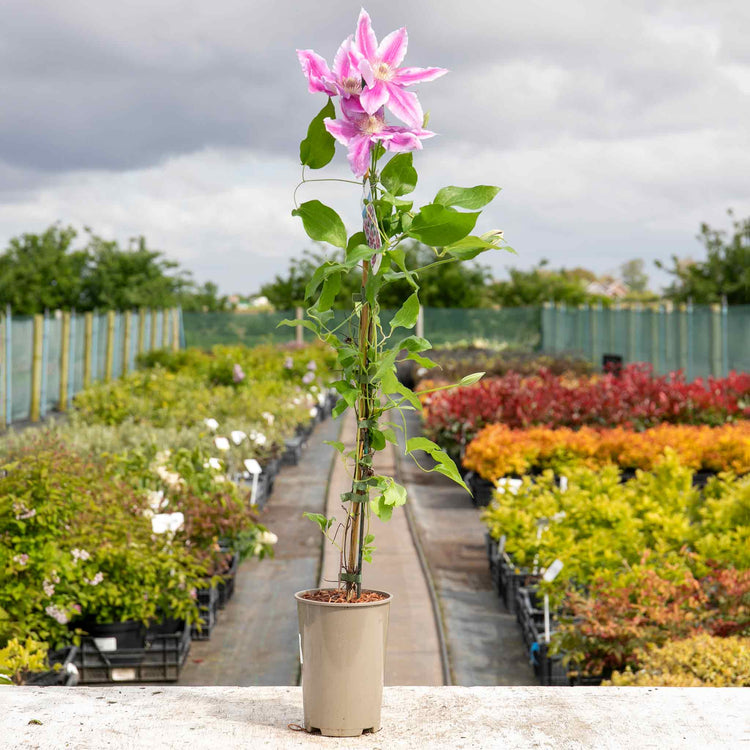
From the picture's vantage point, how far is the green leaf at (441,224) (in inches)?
88.4

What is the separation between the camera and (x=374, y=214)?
228cm

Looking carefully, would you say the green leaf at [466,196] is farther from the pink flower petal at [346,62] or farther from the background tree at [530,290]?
the background tree at [530,290]

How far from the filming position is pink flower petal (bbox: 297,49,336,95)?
7.34ft

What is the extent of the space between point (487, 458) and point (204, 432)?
8.47 feet

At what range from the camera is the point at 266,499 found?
942 cm

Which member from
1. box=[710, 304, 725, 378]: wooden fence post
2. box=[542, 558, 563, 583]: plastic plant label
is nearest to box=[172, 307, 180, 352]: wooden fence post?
box=[710, 304, 725, 378]: wooden fence post

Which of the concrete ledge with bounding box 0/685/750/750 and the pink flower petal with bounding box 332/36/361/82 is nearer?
the pink flower petal with bounding box 332/36/361/82

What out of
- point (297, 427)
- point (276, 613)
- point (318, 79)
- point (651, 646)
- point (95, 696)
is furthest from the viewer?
point (297, 427)

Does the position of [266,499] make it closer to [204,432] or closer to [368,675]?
[204,432]

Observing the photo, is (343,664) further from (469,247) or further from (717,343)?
(717,343)

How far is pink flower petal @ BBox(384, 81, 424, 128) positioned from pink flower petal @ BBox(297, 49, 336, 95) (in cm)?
14

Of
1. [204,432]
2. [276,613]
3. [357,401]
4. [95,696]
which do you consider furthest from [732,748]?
[204,432]

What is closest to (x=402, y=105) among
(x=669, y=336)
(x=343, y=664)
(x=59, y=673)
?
(x=343, y=664)

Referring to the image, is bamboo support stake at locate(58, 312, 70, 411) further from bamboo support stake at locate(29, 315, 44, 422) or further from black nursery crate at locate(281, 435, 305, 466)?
black nursery crate at locate(281, 435, 305, 466)
